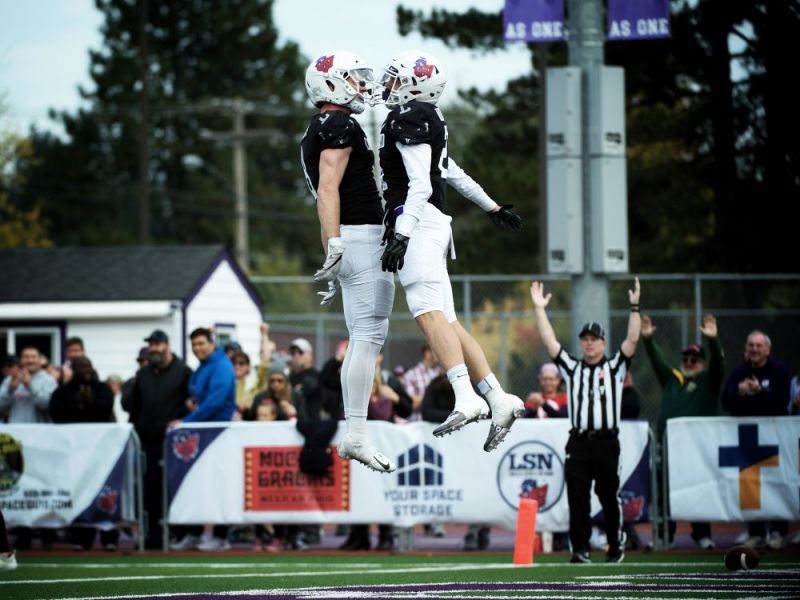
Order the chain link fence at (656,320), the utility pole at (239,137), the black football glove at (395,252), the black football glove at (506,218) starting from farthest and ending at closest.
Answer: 1. the utility pole at (239,137)
2. the chain link fence at (656,320)
3. the black football glove at (506,218)
4. the black football glove at (395,252)

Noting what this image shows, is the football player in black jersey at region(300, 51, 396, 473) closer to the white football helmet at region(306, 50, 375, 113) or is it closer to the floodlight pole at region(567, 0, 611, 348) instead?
the white football helmet at region(306, 50, 375, 113)

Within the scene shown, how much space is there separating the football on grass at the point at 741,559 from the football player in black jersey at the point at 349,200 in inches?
110

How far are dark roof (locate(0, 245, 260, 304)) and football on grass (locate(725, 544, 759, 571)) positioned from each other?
48.6ft

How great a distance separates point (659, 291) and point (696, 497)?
11154 mm

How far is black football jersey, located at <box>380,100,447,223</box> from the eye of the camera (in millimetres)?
8492

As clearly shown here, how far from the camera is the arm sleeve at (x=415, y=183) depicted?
840cm

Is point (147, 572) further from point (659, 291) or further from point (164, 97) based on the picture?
point (164, 97)

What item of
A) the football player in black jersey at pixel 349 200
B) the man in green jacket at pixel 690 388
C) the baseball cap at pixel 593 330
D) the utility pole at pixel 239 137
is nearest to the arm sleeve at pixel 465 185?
the football player in black jersey at pixel 349 200

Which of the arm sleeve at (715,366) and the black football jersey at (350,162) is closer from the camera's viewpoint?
the black football jersey at (350,162)

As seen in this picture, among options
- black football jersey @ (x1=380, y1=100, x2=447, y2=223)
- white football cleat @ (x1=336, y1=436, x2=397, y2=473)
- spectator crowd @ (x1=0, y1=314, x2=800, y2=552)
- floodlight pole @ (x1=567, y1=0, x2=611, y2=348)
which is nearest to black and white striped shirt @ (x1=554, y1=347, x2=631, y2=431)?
spectator crowd @ (x1=0, y1=314, x2=800, y2=552)

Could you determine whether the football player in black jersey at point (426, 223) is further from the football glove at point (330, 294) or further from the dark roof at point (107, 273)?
the dark roof at point (107, 273)

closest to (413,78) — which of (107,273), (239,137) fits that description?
(107,273)

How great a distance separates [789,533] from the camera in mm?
15648

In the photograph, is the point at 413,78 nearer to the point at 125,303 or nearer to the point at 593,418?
the point at 593,418
